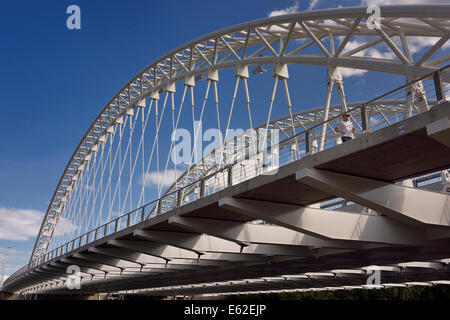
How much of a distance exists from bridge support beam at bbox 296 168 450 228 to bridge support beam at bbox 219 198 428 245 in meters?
2.73

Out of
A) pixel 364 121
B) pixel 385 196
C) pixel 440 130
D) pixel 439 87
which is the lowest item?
pixel 385 196

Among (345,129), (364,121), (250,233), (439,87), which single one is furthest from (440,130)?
(250,233)

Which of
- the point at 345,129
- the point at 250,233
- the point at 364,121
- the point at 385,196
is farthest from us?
the point at 250,233

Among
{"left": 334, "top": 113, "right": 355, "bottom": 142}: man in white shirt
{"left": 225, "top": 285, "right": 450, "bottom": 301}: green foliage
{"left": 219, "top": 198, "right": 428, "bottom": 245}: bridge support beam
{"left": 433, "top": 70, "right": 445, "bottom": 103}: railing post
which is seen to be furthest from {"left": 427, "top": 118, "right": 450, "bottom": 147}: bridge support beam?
{"left": 225, "top": 285, "right": 450, "bottom": 301}: green foliage

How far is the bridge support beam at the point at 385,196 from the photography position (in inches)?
465

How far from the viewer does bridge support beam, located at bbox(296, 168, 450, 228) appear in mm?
11820

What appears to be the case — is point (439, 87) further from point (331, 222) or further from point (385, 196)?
point (331, 222)

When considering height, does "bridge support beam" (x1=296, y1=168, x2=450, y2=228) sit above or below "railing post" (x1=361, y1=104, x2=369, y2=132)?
below

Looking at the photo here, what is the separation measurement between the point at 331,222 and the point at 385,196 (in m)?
3.55

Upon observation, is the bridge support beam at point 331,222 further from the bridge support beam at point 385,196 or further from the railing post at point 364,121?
the railing post at point 364,121

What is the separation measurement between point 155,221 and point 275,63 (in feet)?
35.0

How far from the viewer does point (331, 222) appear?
51.9 feet

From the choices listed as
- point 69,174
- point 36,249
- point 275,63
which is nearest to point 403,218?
point 275,63

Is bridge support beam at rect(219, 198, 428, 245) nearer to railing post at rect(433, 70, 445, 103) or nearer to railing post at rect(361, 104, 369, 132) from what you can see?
railing post at rect(361, 104, 369, 132)
